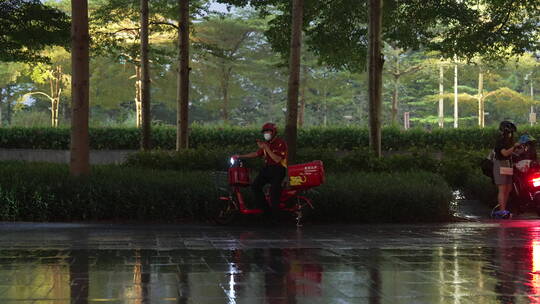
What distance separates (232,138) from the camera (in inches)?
1459

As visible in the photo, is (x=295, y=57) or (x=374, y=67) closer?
(x=295, y=57)

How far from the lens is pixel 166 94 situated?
5938 cm

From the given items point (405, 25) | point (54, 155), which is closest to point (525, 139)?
point (405, 25)

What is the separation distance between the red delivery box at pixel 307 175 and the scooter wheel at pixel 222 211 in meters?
1.18

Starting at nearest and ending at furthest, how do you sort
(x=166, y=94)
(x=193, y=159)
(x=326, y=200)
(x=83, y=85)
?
(x=326, y=200)
(x=83, y=85)
(x=193, y=159)
(x=166, y=94)

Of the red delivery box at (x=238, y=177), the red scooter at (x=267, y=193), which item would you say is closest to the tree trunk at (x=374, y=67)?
the red scooter at (x=267, y=193)

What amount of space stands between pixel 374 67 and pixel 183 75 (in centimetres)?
597

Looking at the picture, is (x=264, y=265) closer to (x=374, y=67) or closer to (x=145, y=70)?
(x=374, y=67)

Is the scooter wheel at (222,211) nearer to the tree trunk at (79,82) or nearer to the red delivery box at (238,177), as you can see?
the red delivery box at (238,177)

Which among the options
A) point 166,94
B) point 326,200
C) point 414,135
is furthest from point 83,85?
point 166,94

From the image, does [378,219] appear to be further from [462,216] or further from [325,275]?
[325,275]

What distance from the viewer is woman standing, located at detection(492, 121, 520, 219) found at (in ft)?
48.9

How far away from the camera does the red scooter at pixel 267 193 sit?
12969mm

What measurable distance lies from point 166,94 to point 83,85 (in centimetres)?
4458
